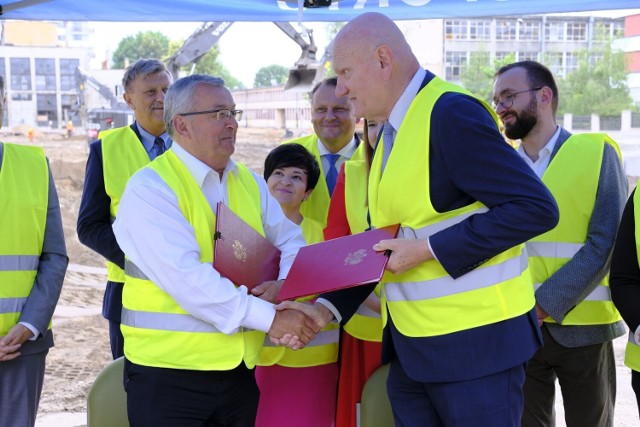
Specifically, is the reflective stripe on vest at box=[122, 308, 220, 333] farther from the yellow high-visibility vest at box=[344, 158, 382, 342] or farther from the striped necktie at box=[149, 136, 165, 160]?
the striped necktie at box=[149, 136, 165, 160]

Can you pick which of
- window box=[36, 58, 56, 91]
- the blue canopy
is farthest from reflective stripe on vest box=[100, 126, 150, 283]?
window box=[36, 58, 56, 91]

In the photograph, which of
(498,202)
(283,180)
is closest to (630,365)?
(498,202)

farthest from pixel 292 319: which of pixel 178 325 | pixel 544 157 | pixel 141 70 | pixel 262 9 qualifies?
pixel 262 9

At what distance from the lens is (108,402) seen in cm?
291

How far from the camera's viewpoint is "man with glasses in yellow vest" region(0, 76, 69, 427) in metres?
3.29

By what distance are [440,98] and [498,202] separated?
38 centimetres

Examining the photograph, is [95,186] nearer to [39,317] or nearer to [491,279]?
[39,317]

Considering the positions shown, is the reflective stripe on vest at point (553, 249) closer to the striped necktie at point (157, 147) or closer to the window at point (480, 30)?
the striped necktie at point (157, 147)

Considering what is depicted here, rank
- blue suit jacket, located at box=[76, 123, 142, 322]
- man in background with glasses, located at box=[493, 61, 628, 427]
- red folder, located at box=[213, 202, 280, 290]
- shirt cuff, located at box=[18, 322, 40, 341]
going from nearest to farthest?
red folder, located at box=[213, 202, 280, 290] < shirt cuff, located at box=[18, 322, 40, 341] < man in background with glasses, located at box=[493, 61, 628, 427] < blue suit jacket, located at box=[76, 123, 142, 322]

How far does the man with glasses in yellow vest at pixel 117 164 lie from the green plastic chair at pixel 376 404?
56.9 inches

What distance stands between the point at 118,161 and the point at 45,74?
252 feet

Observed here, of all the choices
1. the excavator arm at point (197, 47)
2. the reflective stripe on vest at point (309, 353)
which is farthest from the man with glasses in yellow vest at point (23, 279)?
the excavator arm at point (197, 47)

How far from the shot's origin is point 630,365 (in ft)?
10.4

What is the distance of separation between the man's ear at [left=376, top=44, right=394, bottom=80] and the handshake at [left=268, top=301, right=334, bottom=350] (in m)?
0.91
